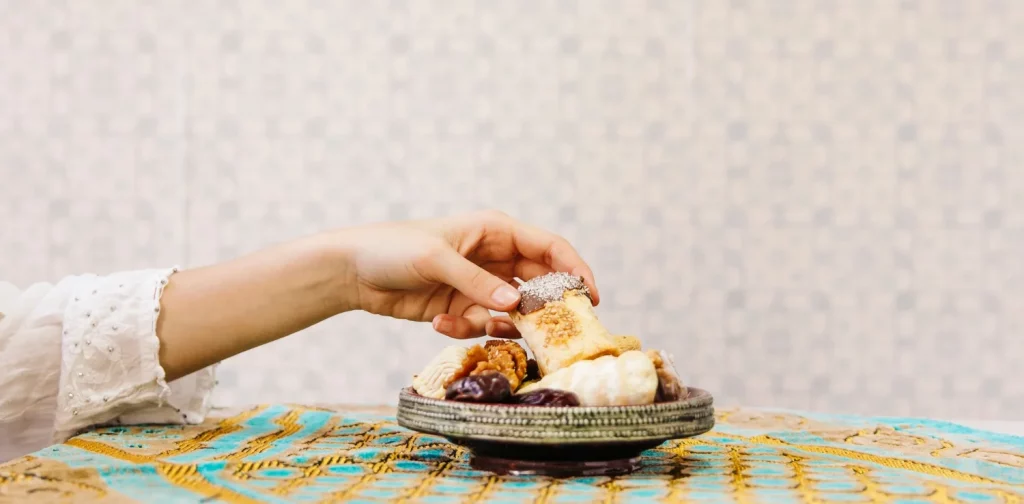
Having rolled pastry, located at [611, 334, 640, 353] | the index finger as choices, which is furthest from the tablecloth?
the index finger

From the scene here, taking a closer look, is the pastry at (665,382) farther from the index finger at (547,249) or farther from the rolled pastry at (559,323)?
the index finger at (547,249)

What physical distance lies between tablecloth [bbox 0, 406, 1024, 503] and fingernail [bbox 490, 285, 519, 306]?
167 mm

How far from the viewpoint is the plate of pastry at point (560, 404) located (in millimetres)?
787

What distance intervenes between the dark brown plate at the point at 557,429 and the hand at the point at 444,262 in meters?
0.27

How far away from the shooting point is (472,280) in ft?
3.43

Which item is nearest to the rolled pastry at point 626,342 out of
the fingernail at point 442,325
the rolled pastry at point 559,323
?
the rolled pastry at point 559,323

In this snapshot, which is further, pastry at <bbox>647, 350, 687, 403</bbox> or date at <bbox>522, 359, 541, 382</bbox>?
date at <bbox>522, 359, 541, 382</bbox>

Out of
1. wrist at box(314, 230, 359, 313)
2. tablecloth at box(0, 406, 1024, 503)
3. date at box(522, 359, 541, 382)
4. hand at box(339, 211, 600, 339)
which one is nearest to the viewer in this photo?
tablecloth at box(0, 406, 1024, 503)

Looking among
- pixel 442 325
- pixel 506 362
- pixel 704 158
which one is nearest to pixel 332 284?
pixel 442 325

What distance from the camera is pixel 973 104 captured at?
89.4 inches

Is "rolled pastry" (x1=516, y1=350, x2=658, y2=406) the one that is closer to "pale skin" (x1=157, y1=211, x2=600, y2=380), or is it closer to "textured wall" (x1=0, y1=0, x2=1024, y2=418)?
"pale skin" (x1=157, y1=211, x2=600, y2=380)

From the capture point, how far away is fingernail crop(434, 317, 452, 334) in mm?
1229

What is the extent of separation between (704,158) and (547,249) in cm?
113

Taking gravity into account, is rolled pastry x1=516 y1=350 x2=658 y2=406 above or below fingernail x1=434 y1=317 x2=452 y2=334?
above
